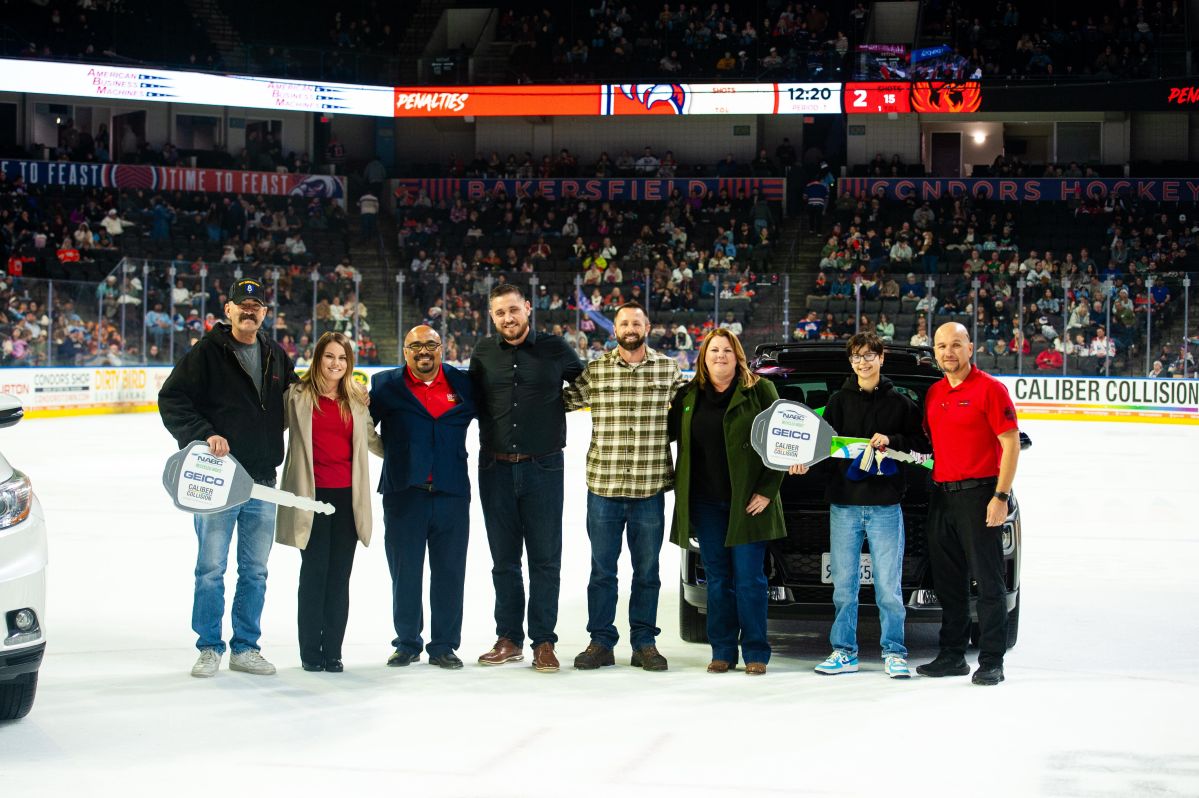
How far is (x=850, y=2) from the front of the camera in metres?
38.9

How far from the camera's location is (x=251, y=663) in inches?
250

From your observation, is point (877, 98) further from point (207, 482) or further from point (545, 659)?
point (207, 482)

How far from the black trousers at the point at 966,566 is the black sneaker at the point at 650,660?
1255 mm

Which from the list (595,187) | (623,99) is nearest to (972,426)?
(623,99)

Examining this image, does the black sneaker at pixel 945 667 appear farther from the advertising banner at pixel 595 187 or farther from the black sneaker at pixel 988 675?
the advertising banner at pixel 595 187

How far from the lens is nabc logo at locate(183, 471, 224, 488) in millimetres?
6078

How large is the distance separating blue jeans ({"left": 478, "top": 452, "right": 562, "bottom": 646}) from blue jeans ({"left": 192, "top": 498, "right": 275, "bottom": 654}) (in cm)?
100

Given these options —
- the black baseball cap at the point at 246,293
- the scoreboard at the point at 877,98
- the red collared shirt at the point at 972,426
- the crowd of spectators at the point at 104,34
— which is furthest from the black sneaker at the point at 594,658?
the crowd of spectators at the point at 104,34

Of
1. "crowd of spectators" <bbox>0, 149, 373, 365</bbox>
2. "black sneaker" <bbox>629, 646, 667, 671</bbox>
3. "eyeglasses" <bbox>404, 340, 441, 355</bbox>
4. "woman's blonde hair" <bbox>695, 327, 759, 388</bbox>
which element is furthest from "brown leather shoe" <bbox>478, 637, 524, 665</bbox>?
→ "crowd of spectators" <bbox>0, 149, 373, 365</bbox>

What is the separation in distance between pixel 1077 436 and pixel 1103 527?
11.2 metres

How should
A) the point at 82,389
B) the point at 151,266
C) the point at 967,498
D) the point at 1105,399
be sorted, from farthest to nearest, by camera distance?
the point at 151,266
the point at 1105,399
the point at 82,389
the point at 967,498

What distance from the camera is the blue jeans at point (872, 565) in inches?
254

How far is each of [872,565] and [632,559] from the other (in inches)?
41.8

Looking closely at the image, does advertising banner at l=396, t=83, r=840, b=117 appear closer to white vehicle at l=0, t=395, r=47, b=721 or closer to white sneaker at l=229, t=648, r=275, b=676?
white sneaker at l=229, t=648, r=275, b=676
